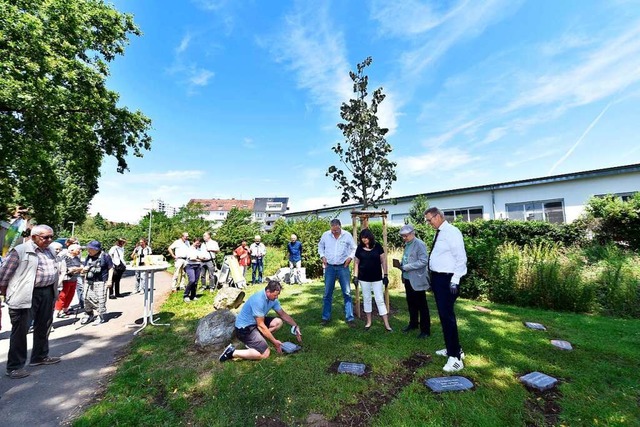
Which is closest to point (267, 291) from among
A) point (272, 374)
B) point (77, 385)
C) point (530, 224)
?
point (272, 374)

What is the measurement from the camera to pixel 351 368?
12.9 feet

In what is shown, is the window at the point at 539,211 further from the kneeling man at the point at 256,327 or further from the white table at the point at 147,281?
the white table at the point at 147,281

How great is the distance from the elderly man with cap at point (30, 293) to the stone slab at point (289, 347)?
3464 mm

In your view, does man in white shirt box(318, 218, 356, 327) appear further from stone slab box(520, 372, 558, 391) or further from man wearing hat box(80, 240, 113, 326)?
man wearing hat box(80, 240, 113, 326)

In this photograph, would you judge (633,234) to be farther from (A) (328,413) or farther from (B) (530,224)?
(A) (328,413)

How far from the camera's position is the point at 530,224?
12.1m

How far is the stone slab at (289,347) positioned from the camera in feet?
15.0

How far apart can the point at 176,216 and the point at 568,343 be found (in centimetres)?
2423

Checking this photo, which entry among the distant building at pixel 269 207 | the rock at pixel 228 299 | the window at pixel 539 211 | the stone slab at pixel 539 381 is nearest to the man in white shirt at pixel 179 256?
the rock at pixel 228 299

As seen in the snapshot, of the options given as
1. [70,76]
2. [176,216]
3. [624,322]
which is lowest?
[624,322]

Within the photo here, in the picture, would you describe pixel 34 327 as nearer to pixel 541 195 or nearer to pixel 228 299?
pixel 228 299

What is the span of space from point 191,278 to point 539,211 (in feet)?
56.8

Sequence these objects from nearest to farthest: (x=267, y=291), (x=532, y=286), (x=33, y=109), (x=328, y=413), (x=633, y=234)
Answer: (x=328, y=413), (x=267, y=291), (x=532, y=286), (x=633, y=234), (x=33, y=109)

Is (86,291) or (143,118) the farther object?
(143,118)
